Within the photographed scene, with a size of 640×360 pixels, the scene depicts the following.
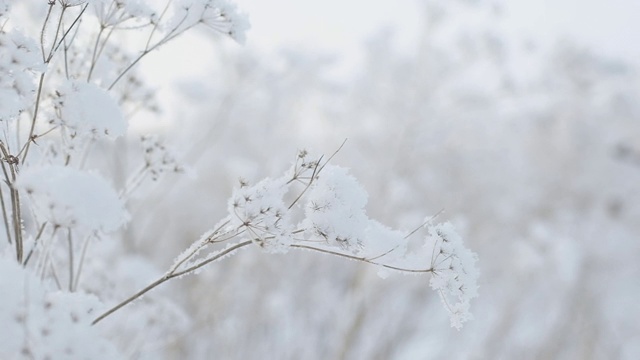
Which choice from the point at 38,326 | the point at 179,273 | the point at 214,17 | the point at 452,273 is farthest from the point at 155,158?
the point at 452,273

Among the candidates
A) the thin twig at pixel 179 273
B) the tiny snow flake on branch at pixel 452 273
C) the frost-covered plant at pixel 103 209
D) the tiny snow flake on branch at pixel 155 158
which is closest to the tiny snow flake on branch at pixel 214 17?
the frost-covered plant at pixel 103 209

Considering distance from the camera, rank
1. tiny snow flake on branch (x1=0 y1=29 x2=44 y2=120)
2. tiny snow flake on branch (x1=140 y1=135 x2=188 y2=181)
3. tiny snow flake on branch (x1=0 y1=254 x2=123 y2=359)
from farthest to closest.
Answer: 1. tiny snow flake on branch (x1=140 y1=135 x2=188 y2=181)
2. tiny snow flake on branch (x1=0 y1=29 x2=44 y2=120)
3. tiny snow flake on branch (x1=0 y1=254 x2=123 y2=359)

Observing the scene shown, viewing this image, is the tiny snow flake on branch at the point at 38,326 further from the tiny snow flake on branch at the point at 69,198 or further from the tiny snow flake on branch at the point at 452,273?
the tiny snow flake on branch at the point at 452,273

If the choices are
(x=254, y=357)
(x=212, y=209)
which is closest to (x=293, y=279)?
(x=254, y=357)

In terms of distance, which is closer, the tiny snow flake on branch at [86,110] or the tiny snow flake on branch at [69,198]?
the tiny snow flake on branch at [69,198]

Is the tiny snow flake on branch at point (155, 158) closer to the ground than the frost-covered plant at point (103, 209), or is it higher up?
higher up

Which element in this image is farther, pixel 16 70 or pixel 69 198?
pixel 16 70

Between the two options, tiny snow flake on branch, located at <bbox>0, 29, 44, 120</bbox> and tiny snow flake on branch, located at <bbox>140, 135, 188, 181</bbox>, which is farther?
tiny snow flake on branch, located at <bbox>140, 135, 188, 181</bbox>

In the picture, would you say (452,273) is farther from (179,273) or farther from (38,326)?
(38,326)

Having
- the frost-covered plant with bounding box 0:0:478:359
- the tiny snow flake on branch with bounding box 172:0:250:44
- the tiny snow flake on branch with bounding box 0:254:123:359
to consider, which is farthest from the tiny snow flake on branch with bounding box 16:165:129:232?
the tiny snow flake on branch with bounding box 172:0:250:44

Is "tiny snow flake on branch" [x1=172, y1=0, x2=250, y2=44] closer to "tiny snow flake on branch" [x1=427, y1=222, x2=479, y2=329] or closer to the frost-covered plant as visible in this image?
the frost-covered plant

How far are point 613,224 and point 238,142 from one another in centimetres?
817

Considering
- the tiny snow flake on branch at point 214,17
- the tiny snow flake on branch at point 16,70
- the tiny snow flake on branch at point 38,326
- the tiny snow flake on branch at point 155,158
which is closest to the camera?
the tiny snow flake on branch at point 38,326

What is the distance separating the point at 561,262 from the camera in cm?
610
